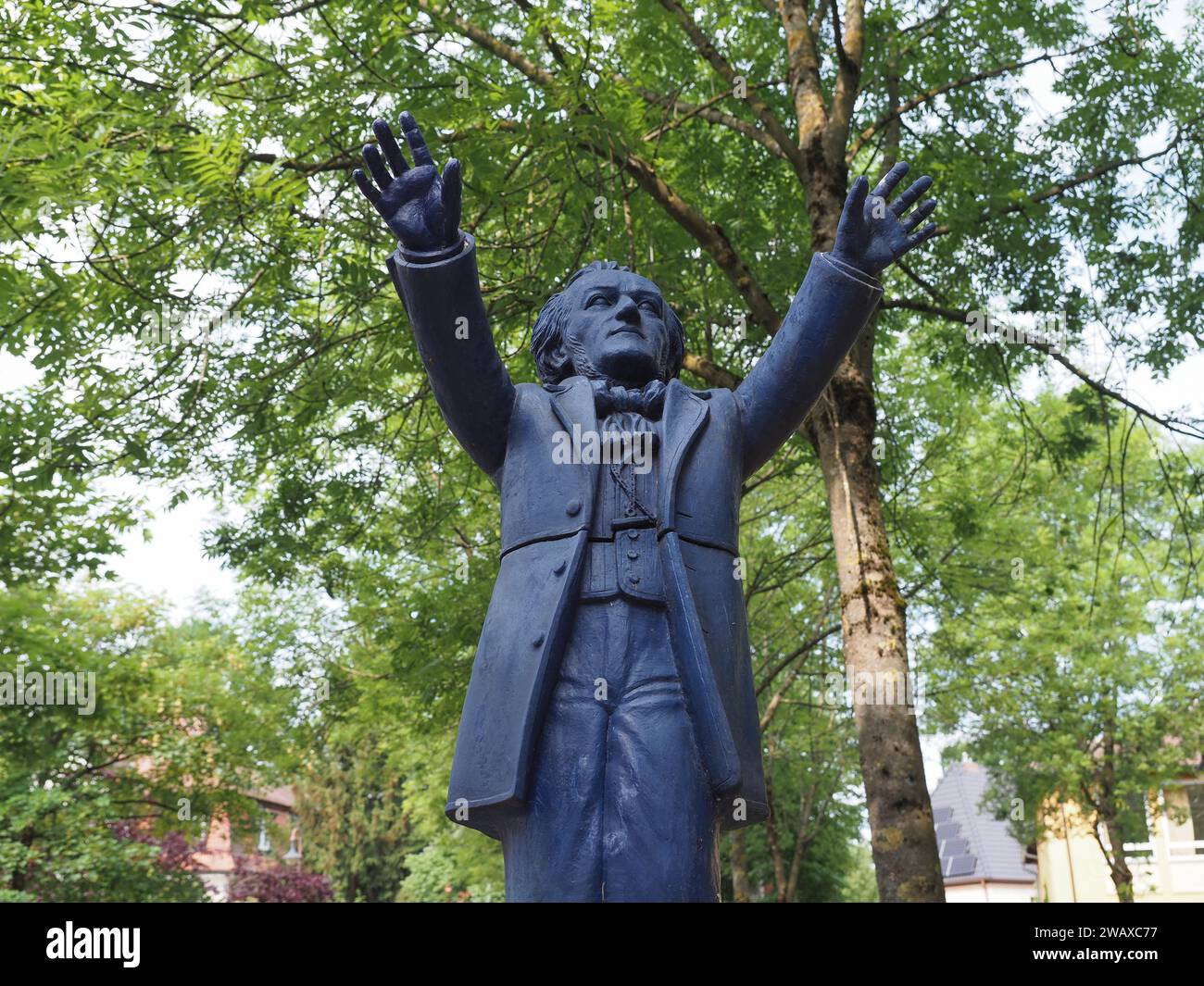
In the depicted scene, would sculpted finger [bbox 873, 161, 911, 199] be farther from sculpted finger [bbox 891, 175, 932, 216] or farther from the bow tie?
the bow tie

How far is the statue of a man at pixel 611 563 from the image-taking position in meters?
3.29

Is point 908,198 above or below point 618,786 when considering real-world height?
above

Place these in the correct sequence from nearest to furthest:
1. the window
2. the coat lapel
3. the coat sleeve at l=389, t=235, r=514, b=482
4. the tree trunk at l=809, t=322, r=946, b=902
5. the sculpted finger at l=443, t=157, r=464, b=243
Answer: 1. the sculpted finger at l=443, t=157, r=464, b=243
2. the coat sleeve at l=389, t=235, r=514, b=482
3. the coat lapel
4. the tree trunk at l=809, t=322, r=946, b=902
5. the window

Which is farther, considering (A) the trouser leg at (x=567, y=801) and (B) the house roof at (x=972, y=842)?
(B) the house roof at (x=972, y=842)

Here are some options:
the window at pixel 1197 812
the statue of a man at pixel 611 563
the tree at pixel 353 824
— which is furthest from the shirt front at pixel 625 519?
the tree at pixel 353 824

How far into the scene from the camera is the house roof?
41375 millimetres

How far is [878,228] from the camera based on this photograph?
12.9 ft

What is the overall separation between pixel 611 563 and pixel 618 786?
634 millimetres

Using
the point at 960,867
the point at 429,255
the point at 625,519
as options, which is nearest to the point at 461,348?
the point at 429,255

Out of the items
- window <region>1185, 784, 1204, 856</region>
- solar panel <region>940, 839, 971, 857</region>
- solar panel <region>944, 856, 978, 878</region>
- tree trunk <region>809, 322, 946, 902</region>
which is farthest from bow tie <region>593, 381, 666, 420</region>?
solar panel <region>940, 839, 971, 857</region>

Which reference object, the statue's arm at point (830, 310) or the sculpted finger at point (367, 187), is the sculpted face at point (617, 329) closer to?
the statue's arm at point (830, 310)

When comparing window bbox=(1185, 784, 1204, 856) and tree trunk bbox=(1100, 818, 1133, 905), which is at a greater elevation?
window bbox=(1185, 784, 1204, 856)

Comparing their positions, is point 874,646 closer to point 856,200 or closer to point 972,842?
point 856,200

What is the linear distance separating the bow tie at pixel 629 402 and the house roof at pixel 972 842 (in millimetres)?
39278
